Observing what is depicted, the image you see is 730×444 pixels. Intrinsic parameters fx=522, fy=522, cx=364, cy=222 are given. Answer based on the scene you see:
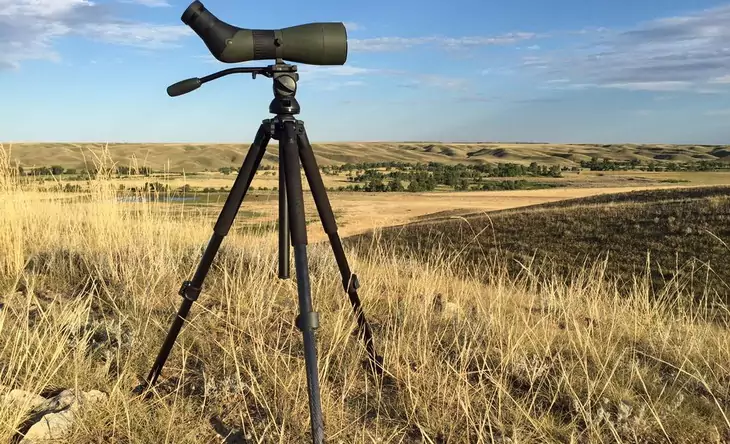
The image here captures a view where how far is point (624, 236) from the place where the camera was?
8.89 metres

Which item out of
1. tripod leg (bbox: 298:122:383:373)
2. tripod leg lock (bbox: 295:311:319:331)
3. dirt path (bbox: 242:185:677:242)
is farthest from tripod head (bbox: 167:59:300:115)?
dirt path (bbox: 242:185:677:242)

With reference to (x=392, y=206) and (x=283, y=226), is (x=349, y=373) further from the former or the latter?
(x=392, y=206)

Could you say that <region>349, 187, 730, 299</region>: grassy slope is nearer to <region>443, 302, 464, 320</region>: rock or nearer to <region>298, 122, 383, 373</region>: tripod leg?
<region>443, 302, 464, 320</region>: rock

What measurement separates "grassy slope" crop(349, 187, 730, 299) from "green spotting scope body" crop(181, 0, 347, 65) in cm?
486

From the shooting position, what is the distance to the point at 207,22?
2.04 m

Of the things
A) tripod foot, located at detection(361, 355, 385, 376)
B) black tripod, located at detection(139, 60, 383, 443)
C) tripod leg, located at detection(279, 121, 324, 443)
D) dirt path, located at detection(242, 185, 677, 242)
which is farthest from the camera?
dirt path, located at detection(242, 185, 677, 242)

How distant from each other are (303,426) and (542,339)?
1.65 m

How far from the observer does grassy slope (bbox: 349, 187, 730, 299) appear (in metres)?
7.64

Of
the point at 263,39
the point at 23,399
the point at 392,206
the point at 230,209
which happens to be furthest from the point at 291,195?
the point at 392,206

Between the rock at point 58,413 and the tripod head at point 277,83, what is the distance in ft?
4.25

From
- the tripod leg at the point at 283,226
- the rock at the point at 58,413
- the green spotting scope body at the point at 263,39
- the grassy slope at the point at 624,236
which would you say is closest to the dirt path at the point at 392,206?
the grassy slope at the point at 624,236

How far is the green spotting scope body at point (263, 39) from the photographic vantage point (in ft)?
6.68

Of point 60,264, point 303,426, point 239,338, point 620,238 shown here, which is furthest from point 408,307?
point 620,238

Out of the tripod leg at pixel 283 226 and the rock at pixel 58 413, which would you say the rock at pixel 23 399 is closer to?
the rock at pixel 58 413
